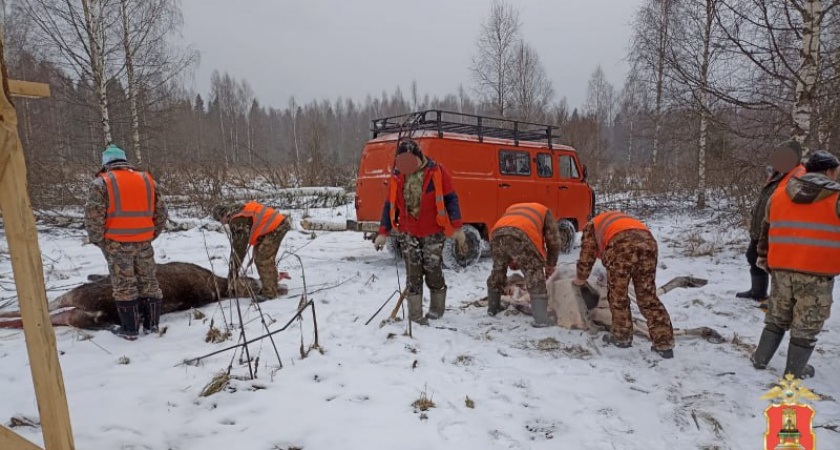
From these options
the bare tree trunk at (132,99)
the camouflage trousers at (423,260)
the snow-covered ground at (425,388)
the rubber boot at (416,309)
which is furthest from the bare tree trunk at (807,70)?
the bare tree trunk at (132,99)

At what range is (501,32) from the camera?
70.7 ft

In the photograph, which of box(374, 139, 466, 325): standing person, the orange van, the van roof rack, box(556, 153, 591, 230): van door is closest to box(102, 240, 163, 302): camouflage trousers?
box(374, 139, 466, 325): standing person

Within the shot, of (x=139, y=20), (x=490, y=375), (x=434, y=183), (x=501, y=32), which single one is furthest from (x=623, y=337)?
(x=501, y=32)

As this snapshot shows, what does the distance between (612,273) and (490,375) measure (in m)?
1.43

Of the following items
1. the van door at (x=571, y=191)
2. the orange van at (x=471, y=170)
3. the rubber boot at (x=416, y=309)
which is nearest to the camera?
the rubber boot at (x=416, y=309)

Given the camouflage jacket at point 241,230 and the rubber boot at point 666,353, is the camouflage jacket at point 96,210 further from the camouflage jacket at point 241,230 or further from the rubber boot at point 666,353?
the rubber boot at point 666,353

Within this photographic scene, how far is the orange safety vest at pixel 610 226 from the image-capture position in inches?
149

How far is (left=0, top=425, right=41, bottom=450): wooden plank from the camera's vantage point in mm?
1446

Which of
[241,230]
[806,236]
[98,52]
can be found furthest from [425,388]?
[98,52]

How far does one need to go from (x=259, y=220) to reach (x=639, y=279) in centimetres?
417

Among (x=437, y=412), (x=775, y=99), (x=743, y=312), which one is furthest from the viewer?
(x=775, y=99)

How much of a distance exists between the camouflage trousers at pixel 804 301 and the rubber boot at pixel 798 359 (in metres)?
0.05

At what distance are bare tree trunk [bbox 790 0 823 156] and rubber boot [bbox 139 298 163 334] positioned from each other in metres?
8.11

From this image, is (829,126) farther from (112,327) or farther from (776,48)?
(112,327)
